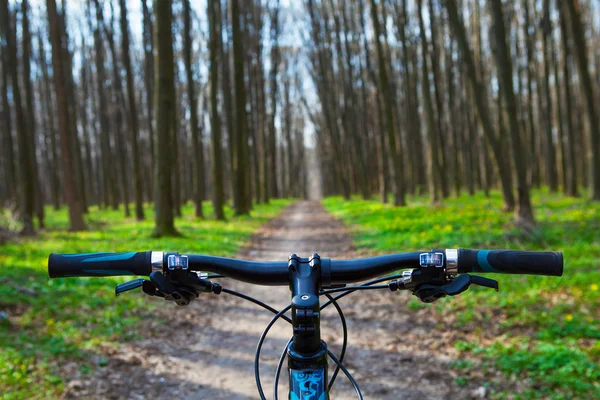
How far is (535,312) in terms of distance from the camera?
5.71 metres

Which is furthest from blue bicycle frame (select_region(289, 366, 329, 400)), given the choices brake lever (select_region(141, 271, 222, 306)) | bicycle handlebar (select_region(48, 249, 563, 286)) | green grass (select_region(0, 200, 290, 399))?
green grass (select_region(0, 200, 290, 399))

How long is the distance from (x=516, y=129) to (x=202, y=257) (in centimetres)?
1010

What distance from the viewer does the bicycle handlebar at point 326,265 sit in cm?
151

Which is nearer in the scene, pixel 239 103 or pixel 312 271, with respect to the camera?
pixel 312 271

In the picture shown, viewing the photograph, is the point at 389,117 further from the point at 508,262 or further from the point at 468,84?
the point at 508,262

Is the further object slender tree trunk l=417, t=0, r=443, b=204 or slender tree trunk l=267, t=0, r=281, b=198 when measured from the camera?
slender tree trunk l=267, t=0, r=281, b=198

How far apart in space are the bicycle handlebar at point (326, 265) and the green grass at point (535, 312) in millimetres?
3056

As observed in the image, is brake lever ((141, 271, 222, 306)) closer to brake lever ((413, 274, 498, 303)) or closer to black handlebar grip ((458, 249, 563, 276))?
brake lever ((413, 274, 498, 303))

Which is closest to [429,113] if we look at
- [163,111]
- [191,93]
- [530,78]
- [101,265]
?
[530,78]

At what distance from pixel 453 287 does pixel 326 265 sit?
0.39 meters

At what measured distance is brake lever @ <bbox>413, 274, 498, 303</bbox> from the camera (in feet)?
4.92

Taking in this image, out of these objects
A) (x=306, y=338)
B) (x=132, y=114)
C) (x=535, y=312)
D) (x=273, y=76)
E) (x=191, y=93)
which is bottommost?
(x=535, y=312)

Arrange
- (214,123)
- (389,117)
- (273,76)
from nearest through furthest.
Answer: (214,123), (389,117), (273,76)

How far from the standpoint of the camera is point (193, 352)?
17.3ft
